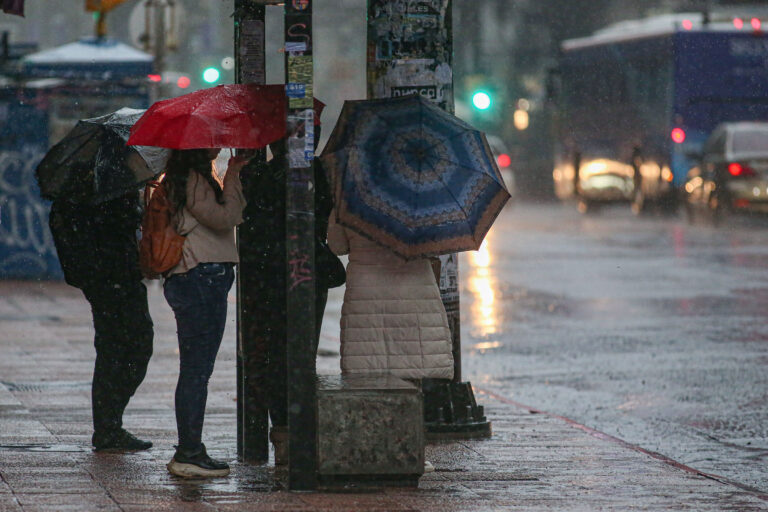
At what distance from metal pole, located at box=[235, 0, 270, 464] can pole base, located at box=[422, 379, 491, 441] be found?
1.29 metres

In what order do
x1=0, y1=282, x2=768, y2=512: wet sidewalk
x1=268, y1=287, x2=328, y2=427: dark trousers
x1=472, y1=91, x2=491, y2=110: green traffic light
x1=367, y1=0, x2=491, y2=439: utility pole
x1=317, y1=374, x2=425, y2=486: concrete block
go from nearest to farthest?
x1=0, y1=282, x2=768, y2=512: wet sidewalk < x1=317, y1=374, x2=425, y2=486: concrete block < x1=268, y1=287, x2=328, y2=427: dark trousers < x1=367, y1=0, x2=491, y2=439: utility pole < x1=472, y1=91, x2=491, y2=110: green traffic light

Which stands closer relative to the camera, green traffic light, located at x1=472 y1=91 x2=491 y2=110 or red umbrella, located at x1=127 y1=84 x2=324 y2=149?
red umbrella, located at x1=127 y1=84 x2=324 y2=149

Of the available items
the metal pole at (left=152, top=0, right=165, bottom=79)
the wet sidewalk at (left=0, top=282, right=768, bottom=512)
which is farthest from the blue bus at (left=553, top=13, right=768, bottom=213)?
the wet sidewalk at (left=0, top=282, right=768, bottom=512)

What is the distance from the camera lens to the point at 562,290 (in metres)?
18.2

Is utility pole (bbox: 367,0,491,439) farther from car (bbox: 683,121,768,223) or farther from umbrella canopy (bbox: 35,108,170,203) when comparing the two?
car (bbox: 683,121,768,223)

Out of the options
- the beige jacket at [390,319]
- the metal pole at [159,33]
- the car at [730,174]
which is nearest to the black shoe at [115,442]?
the beige jacket at [390,319]

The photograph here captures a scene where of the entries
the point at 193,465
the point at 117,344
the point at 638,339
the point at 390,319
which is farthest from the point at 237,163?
the point at 638,339

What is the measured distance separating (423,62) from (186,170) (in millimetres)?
1936

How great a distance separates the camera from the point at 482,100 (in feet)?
76.3

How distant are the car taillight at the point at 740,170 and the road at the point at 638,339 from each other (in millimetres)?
3403

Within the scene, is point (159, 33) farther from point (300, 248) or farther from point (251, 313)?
point (300, 248)

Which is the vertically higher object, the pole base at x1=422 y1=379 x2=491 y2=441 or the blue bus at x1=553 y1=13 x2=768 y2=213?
the blue bus at x1=553 y1=13 x2=768 y2=213

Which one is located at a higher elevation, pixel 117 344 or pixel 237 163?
pixel 237 163

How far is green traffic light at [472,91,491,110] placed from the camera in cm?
2306
